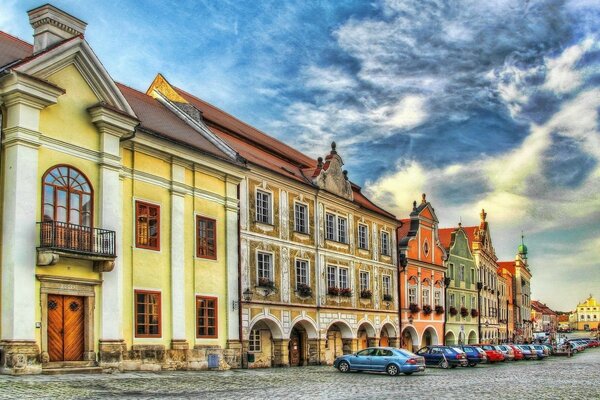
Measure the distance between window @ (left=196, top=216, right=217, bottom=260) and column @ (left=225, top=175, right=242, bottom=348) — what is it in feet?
2.94

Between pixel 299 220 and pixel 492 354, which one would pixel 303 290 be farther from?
pixel 492 354

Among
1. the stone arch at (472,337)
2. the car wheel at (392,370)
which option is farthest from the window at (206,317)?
the stone arch at (472,337)

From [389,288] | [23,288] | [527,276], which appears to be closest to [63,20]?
[23,288]

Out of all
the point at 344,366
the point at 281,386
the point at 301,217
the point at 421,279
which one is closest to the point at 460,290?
the point at 421,279

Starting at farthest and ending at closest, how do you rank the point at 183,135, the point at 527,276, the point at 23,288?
the point at 527,276 → the point at 183,135 → the point at 23,288

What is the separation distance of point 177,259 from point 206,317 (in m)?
3.18

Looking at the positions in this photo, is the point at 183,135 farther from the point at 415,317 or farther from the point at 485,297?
the point at 485,297

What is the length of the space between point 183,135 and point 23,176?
34.1 feet

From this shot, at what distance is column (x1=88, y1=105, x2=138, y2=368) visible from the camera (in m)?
27.4

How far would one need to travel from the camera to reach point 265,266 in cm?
3894

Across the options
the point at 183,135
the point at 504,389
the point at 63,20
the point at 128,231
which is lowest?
the point at 504,389

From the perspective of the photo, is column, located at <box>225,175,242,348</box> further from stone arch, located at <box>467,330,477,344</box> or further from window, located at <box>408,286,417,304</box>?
stone arch, located at <box>467,330,477,344</box>

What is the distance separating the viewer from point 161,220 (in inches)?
1228

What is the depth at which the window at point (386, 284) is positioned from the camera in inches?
2064
